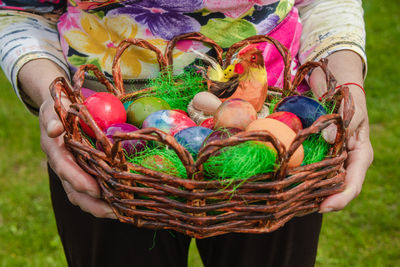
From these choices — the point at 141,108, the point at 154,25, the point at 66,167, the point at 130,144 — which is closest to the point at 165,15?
the point at 154,25

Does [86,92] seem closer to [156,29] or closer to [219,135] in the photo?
[156,29]

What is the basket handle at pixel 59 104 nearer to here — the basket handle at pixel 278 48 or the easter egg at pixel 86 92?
the easter egg at pixel 86 92

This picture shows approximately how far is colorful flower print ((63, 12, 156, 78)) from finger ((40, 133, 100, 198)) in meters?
0.35

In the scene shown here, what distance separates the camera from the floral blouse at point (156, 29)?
4.23ft

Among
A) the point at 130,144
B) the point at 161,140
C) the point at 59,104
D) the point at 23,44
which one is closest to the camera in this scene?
the point at 161,140

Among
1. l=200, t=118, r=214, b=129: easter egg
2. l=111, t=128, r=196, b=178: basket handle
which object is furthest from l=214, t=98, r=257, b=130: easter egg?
l=111, t=128, r=196, b=178: basket handle

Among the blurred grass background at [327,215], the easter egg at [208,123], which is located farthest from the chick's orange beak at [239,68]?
the blurred grass background at [327,215]

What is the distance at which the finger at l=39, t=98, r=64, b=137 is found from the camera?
3.44 ft

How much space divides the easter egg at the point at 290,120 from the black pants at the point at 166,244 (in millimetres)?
279

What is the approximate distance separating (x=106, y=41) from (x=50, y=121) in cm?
39

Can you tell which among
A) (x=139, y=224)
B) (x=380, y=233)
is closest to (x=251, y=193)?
(x=139, y=224)

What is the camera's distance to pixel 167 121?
1.23 meters

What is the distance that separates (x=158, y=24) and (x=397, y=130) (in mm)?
2517

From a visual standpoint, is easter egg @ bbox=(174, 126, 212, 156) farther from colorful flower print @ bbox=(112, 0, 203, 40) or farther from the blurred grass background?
the blurred grass background
